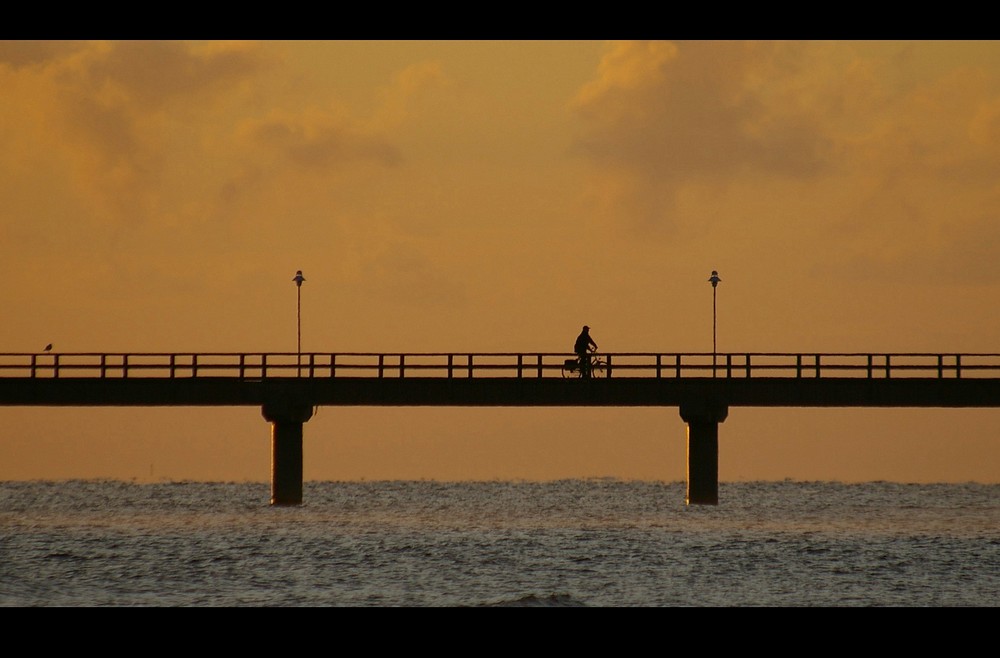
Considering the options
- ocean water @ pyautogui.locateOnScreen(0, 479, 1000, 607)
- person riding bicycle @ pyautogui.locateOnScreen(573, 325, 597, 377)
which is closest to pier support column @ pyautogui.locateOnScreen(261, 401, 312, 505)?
ocean water @ pyautogui.locateOnScreen(0, 479, 1000, 607)

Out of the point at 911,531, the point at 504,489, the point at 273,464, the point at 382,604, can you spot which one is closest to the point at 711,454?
the point at 911,531

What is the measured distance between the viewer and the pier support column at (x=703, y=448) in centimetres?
4816

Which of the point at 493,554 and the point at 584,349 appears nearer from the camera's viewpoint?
the point at 493,554

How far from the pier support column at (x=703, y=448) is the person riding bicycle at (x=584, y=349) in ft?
11.3

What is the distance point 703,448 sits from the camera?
49250 millimetres

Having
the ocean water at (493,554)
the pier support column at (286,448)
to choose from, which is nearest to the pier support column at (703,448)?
the ocean water at (493,554)

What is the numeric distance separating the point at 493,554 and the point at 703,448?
1231cm

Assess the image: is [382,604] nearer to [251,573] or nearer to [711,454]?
[251,573]

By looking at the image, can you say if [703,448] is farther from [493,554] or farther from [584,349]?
[493,554]

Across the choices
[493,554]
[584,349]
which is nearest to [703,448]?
[584,349]

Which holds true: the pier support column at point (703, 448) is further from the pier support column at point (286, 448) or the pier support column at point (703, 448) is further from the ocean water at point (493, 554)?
the pier support column at point (286, 448)

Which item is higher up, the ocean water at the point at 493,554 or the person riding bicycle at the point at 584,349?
the person riding bicycle at the point at 584,349

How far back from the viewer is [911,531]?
46375mm
